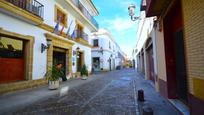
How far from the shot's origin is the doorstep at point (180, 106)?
369cm

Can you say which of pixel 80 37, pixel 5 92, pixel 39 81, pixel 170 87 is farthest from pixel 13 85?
pixel 80 37

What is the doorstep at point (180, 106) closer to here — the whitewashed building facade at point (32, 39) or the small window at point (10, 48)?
the whitewashed building facade at point (32, 39)

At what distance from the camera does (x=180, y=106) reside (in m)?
4.16

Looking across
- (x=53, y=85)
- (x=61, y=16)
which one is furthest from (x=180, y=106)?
(x=61, y=16)

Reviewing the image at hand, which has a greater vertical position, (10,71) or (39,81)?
(10,71)

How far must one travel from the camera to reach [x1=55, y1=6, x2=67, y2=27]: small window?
34.9 feet

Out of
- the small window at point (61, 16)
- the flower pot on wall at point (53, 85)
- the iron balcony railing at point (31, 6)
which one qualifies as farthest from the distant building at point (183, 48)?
the small window at point (61, 16)

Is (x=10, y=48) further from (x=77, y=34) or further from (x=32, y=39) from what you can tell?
(x=77, y=34)

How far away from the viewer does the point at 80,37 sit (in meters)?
14.7

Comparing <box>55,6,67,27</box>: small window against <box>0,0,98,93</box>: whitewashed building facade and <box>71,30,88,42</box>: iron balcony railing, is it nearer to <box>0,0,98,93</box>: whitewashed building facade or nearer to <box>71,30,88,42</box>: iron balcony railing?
<box>0,0,98,93</box>: whitewashed building facade

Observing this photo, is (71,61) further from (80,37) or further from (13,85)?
(13,85)

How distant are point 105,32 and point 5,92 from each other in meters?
21.3

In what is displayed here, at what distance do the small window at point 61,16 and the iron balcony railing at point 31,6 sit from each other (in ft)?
5.61

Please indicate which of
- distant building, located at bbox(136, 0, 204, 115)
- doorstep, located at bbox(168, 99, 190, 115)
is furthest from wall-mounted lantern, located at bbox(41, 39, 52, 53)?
doorstep, located at bbox(168, 99, 190, 115)
